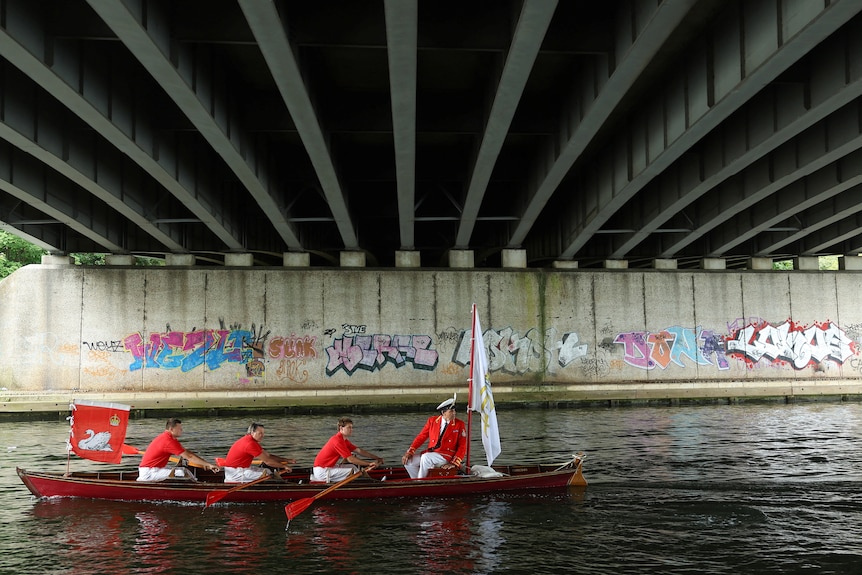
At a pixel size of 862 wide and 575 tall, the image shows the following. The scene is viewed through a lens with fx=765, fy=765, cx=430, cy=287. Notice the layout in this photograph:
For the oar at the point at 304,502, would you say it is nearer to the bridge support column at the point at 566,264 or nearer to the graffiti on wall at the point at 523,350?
the graffiti on wall at the point at 523,350

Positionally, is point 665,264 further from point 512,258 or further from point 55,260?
→ point 55,260

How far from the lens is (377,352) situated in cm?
3247

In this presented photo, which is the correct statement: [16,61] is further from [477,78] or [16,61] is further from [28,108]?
[477,78]

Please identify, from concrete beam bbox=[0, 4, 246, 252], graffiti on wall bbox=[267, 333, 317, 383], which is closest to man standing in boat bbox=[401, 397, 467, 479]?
concrete beam bbox=[0, 4, 246, 252]

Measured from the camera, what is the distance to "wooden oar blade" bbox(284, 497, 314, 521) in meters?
11.8

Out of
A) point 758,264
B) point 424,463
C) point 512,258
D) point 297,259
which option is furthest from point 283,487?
point 758,264

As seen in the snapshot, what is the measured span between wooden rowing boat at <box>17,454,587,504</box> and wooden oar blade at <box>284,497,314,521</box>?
69 centimetres

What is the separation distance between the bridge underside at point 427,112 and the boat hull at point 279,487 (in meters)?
7.30

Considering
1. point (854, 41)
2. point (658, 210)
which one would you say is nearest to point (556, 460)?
point (854, 41)

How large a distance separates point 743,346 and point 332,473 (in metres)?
27.4

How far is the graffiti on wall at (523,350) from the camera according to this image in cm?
3294

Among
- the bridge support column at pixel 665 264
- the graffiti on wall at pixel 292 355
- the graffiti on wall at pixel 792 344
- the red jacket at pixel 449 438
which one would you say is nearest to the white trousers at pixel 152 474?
the red jacket at pixel 449 438

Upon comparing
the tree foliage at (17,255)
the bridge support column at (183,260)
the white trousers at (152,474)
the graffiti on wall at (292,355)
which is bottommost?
the white trousers at (152,474)

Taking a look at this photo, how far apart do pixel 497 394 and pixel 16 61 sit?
21614 mm
